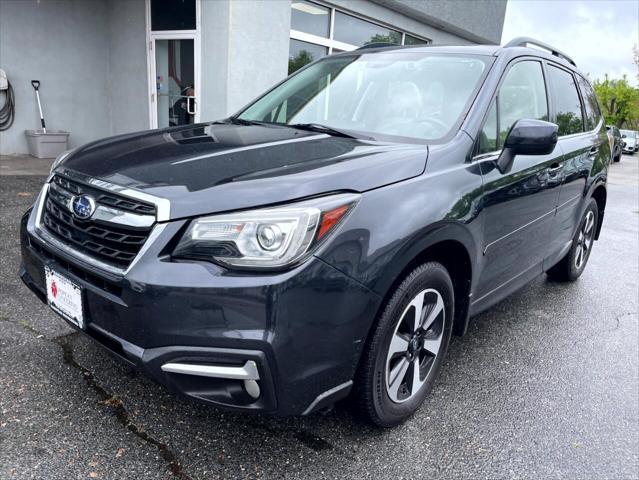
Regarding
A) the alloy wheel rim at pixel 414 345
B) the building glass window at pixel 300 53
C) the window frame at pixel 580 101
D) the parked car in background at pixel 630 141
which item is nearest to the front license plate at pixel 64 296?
the alloy wheel rim at pixel 414 345

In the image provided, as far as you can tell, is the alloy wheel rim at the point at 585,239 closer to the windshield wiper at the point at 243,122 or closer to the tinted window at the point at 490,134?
the tinted window at the point at 490,134

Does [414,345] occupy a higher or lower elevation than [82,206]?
lower

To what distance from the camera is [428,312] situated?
242 centimetres

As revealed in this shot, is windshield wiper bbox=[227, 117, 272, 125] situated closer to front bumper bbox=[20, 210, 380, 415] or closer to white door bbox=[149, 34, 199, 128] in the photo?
front bumper bbox=[20, 210, 380, 415]

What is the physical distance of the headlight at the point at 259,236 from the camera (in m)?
1.76

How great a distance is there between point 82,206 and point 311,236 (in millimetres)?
952

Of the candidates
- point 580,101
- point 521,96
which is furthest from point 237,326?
point 580,101

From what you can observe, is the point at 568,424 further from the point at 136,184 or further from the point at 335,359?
the point at 136,184

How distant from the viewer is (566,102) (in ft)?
12.5

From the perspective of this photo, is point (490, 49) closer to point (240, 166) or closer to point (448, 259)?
point (448, 259)

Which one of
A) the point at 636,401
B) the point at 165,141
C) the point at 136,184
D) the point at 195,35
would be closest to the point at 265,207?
the point at 136,184

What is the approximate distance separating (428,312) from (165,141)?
1.49m

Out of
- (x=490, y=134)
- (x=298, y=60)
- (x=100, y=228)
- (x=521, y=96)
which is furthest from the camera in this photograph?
(x=298, y=60)

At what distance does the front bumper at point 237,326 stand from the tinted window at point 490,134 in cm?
116
